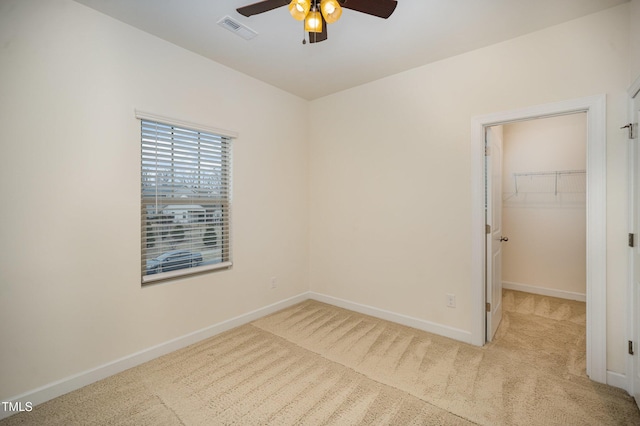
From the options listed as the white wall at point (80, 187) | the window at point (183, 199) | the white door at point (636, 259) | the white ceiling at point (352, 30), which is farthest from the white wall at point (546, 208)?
the white wall at point (80, 187)

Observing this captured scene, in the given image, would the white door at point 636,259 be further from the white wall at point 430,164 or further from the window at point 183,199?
the window at point 183,199

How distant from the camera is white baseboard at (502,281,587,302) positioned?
3777mm

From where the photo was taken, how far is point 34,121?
6.14 ft

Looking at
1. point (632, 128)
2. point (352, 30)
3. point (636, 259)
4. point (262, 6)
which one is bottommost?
point (636, 259)

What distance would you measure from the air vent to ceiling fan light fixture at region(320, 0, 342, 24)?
986 mm

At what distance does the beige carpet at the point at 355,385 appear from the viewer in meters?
1.74

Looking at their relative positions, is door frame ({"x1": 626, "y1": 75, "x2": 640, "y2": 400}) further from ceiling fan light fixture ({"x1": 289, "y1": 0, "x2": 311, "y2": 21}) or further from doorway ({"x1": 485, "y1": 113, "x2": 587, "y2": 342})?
ceiling fan light fixture ({"x1": 289, "y1": 0, "x2": 311, "y2": 21})

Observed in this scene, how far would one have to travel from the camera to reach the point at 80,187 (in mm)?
2053

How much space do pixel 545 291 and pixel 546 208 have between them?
1.20 m

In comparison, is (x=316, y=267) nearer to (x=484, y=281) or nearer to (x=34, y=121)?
(x=484, y=281)

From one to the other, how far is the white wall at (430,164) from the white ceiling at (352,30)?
20 cm

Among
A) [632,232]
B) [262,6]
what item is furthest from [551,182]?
[262,6]

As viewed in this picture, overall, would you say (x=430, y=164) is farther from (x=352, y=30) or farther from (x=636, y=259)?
(x=636, y=259)

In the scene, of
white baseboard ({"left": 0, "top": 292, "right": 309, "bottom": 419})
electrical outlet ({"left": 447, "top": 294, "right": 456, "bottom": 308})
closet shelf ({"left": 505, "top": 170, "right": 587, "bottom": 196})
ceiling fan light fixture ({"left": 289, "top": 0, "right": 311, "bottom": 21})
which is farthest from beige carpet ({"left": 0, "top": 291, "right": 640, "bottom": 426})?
ceiling fan light fixture ({"left": 289, "top": 0, "right": 311, "bottom": 21})
